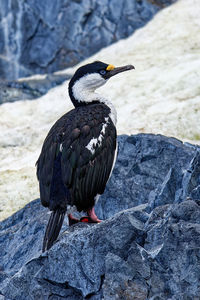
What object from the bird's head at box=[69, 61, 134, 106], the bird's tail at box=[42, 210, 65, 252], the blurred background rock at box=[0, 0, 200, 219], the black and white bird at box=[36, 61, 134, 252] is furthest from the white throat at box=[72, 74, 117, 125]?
the blurred background rock at box=[0, 0, 200, 219]

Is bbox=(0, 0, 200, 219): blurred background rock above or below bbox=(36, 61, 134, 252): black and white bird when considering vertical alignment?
below

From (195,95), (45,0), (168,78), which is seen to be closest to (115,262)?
(195,95)

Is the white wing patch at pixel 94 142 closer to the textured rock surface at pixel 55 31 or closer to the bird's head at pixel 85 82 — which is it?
the bird's head at pixel 85 82

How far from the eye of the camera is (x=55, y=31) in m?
35.0

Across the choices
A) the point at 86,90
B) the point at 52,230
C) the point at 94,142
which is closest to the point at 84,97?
the point at 86,90

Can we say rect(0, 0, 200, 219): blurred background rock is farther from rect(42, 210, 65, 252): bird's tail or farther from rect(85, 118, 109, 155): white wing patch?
rect(42, 210, 65, 252): bird's tail

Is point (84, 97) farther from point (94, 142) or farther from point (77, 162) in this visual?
point (77, 162)

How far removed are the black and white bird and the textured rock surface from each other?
25.0m

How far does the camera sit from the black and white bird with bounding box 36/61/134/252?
9.55m

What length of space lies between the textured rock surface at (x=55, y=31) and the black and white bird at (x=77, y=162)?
25.0m

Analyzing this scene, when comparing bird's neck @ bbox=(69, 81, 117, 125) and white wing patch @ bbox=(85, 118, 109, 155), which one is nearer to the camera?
white wing patch @ bbox=(85, 118, 109, 155)

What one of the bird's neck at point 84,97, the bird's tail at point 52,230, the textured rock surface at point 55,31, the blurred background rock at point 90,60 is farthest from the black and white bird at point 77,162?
the textured rock surface at point 55,31

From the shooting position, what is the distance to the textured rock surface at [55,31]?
114 ft

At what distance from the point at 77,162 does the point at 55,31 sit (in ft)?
88.2
